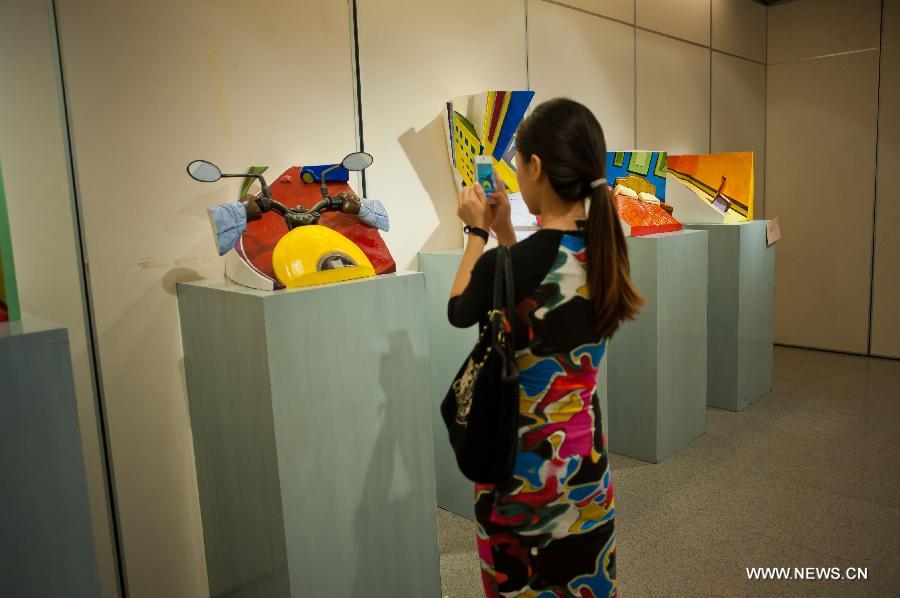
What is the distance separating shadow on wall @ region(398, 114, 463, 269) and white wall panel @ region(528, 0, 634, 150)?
2.45 ft

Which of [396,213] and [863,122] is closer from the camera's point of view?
[396,213]

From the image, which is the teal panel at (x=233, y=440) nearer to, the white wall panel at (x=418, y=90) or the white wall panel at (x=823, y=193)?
the white wall panel at (x=418, y=90)

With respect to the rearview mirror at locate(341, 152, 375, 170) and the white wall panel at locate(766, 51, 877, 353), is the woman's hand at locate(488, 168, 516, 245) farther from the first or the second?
the white wall panel at locate(766, 51, 877, 353)

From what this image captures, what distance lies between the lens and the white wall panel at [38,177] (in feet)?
6.02

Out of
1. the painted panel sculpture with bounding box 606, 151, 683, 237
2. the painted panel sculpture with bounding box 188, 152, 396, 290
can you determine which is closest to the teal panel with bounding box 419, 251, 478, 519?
the painted panel sculpture with bounding box 188, 152, 396, 290

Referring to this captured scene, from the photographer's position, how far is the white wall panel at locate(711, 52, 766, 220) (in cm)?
501

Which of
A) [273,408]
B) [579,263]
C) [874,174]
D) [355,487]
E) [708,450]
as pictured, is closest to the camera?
[579,263]

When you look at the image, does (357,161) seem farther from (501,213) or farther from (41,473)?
(41,473)

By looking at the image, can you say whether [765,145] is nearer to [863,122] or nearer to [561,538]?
[863,122]

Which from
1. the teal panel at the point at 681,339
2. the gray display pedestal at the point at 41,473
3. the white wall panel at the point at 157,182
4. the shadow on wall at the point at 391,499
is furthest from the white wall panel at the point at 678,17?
the gray display pedestal at the point at 41,473

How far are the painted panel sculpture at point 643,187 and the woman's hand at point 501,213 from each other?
209 centimetres

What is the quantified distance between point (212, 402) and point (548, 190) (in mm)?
1263

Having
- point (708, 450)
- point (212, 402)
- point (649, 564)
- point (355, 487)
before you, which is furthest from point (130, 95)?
point (708, 450)

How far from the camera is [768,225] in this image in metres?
4.15
